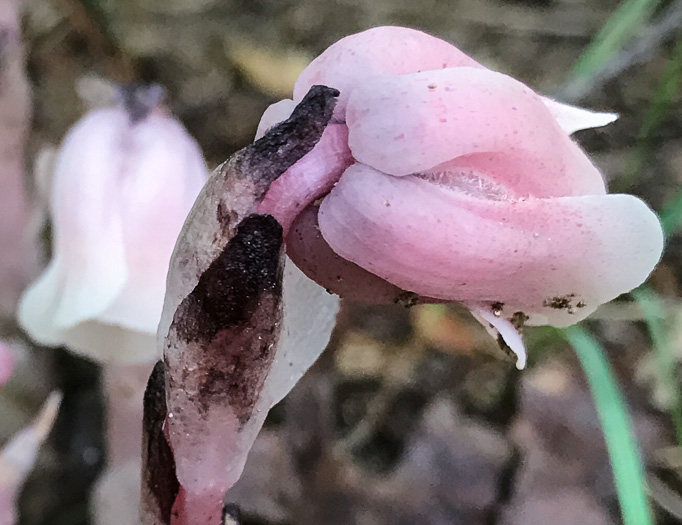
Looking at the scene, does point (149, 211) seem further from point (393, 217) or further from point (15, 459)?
point (393, 217)

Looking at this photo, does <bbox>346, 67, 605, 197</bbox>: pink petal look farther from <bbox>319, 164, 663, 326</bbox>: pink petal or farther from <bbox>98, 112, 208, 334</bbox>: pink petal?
Answer: <bbox>98, 112, 208, 334</bbox>: pink petal

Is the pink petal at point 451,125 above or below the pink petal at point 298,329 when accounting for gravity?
above

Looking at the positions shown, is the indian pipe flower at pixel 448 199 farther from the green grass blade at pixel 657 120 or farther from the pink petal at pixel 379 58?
the green grass blade at pixel 657 120

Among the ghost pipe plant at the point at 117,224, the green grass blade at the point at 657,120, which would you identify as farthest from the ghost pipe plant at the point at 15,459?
the green grass blade at the point at 657,120

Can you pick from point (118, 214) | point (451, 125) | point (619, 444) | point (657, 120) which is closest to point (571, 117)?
point (451, 125)

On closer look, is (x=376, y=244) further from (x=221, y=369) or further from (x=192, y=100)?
(x=192, y=100)

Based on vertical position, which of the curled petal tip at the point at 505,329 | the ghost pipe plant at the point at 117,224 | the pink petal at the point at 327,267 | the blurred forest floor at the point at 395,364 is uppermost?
the pink petal at the point at 327,267

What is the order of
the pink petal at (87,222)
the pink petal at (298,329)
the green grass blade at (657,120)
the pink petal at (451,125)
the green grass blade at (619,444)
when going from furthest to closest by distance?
the green grass blade at (657,120) < the pink petal at (87,222) < the green grass blade at (619,444) < the pink petal at (298,329) < the pink petal at (451,125)
